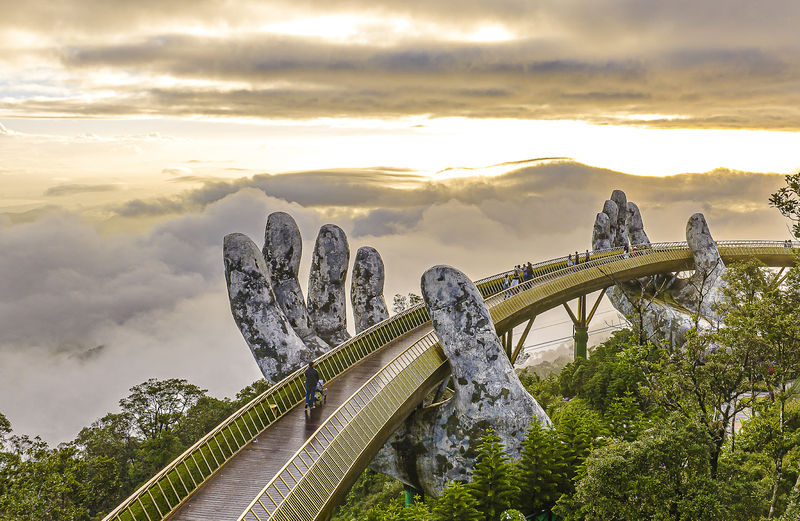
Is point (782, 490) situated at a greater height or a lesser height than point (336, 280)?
lesser

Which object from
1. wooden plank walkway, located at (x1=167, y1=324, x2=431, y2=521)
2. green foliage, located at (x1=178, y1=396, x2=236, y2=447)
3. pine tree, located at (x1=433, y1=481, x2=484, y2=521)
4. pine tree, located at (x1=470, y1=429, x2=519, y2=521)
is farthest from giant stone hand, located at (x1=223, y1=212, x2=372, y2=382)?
pine tree, located at (x1=433, y1=481, x2=484, y2=521)

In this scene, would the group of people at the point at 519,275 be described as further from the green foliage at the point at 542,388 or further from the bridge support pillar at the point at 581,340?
the bridge support pillar at the point at 581,340

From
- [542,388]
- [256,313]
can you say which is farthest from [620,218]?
[256,313]

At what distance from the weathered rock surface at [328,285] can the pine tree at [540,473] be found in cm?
1898

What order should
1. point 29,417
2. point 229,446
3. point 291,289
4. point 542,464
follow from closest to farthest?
point 229,446, point 542,464, point 291,289, point 29,417

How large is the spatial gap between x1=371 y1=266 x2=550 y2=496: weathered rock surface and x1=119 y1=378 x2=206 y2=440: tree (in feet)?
68.8

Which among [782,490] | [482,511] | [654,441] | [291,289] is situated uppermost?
[291,289]

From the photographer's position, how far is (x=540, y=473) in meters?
19.0

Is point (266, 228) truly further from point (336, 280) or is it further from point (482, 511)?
point (482, 511)

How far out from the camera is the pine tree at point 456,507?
53.9 feet

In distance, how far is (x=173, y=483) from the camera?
1466 cm

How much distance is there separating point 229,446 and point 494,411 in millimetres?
9306

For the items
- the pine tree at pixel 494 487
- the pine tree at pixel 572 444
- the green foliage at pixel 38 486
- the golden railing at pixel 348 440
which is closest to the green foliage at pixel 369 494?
the golden railing at pixel 348 440

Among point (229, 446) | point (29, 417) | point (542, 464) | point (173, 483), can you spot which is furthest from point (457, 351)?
point (29, 417)
